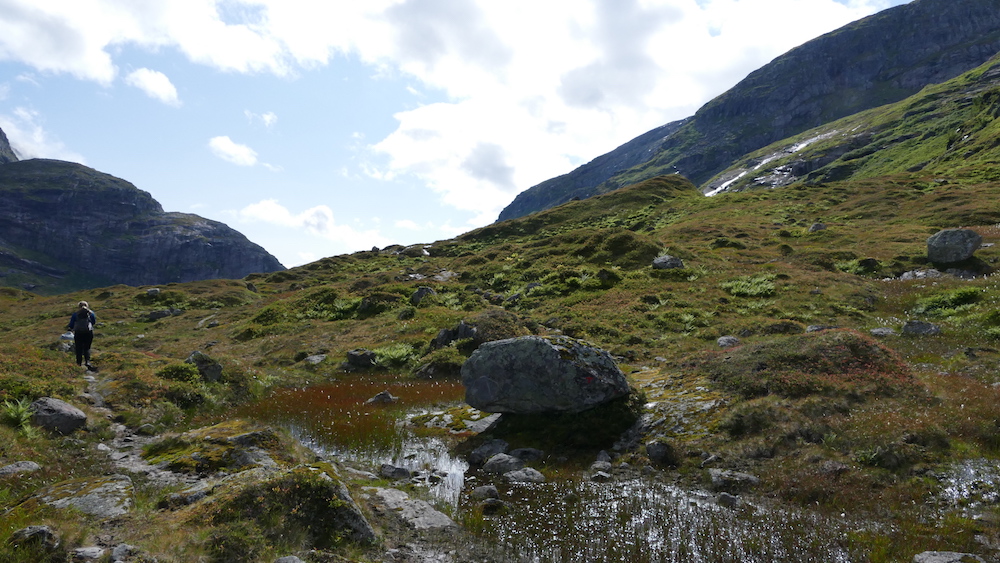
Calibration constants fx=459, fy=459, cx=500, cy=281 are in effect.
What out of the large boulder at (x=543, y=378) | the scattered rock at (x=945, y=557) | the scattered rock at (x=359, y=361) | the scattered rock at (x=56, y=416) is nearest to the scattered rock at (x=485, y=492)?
the large boulder at (x=543, y=378)

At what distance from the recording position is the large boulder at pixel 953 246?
32.7 m

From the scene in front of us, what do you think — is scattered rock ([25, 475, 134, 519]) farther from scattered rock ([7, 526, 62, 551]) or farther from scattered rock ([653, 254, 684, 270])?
scattered rock ([653, 254, 684, 270])

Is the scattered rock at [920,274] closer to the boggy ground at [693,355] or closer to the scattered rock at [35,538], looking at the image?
the boggy ground at [693,355]

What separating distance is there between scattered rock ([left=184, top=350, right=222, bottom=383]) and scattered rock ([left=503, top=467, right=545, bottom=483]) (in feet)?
47.5

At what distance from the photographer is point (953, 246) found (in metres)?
33.2

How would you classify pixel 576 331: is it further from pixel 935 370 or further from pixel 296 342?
pixel 296 342

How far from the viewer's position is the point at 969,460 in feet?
30.6

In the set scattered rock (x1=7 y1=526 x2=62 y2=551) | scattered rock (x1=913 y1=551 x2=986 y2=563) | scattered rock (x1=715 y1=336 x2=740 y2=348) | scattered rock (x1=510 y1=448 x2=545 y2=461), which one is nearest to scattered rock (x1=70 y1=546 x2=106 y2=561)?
scattered rock (x1=7 y1=526 x2=62 y2=551)

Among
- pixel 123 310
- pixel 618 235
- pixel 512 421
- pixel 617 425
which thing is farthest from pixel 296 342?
pixel 123 310

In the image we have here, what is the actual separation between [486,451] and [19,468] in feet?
33.4

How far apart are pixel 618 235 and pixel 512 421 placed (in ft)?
120

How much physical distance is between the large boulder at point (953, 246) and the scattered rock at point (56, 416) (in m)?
48.9

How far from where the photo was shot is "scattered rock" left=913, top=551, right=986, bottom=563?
21.9 ft

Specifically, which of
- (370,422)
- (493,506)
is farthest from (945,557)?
(370,422)
